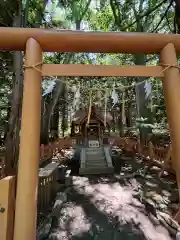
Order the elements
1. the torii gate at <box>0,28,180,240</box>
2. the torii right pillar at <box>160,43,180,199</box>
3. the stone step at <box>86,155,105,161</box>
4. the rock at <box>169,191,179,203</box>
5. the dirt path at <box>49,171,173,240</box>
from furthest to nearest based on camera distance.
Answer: the stone step at <box>86,155,105,161</box> → the rock at <box>169,191,179,203</box> → the dirt path at <box>49,171,173,240</box> → the torii right pillar at <box>160,43,180,199</box> → the torii gate at <box>0,28,180,240</box>

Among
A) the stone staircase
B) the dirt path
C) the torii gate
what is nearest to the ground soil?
the dirt path

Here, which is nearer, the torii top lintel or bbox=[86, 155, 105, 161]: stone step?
the torii top lintel

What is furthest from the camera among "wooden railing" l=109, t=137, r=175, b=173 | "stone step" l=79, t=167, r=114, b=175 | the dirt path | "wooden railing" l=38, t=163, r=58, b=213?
"stone step" l=79, t=167, r=114, b=175

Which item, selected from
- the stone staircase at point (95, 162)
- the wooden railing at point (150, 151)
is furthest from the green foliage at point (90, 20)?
the stone staircase at point (95, 162)

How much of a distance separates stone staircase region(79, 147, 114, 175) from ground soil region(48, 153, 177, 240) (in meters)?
1.80

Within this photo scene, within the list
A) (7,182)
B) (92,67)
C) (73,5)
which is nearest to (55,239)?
(7,182)

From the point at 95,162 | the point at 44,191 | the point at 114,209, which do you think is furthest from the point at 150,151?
the point at 44,191

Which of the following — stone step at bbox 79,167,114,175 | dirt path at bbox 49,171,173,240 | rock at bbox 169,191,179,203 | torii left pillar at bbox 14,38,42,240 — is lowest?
dirt path at bbox 49,171,173,240

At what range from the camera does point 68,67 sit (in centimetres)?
239

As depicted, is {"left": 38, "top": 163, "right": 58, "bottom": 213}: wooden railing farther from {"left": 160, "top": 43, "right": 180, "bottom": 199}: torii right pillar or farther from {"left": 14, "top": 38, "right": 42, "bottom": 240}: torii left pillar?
{"left": 160, "top": 43, "right": 180, "bottom": 199}: torii right pillar

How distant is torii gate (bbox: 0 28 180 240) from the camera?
213cm

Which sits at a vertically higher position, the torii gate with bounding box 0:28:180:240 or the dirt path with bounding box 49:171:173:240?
the torii gate with bounding box 0:28:180:240

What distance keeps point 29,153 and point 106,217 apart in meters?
3.70

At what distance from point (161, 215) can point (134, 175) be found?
403cm
